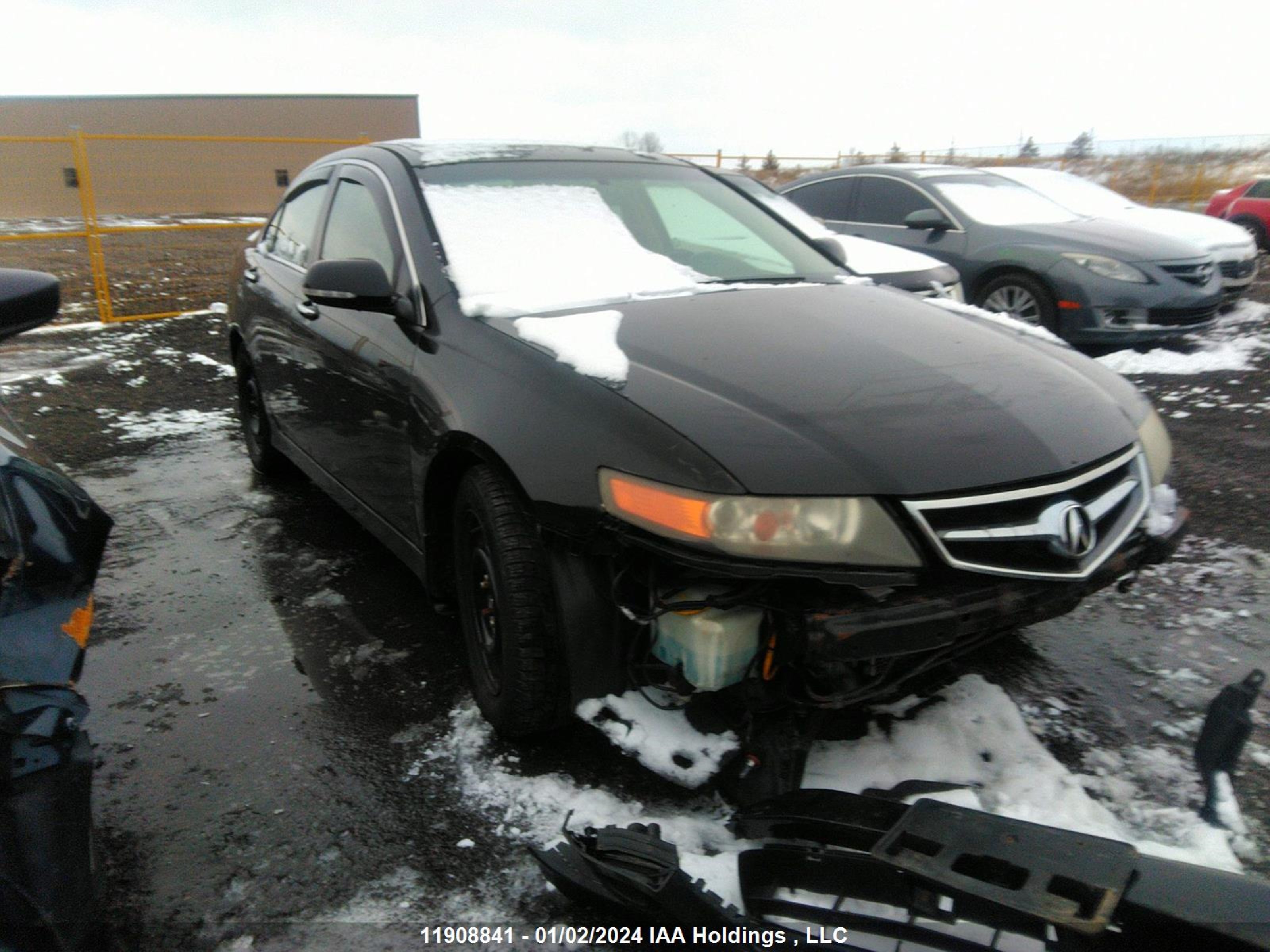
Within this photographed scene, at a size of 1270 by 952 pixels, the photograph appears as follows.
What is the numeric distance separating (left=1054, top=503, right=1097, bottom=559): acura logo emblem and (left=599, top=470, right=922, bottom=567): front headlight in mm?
379

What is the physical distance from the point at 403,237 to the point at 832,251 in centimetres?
167

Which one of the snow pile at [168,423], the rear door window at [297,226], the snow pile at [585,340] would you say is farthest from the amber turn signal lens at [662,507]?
the snow pile at [168,423]

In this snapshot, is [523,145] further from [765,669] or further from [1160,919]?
[1160,919]

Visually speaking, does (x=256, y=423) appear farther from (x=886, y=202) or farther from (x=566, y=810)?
(x=886, y=202)

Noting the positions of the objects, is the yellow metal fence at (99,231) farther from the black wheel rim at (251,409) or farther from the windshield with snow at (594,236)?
the windshield with snow at (594,236)

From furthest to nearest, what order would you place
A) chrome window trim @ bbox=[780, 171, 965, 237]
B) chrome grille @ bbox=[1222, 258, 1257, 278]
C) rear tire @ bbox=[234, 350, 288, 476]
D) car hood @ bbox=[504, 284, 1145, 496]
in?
1. chrome grille @ bbox=[1222, 258, 1257, 278]
2. chrome window trim @ bbox=[780, 171, 965, 237]
3. rear tire @ bbox=[234, 350, 288, 476]
4. car hood @ bbox=[504, 284, 1145, 496]

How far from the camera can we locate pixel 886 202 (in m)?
7.93

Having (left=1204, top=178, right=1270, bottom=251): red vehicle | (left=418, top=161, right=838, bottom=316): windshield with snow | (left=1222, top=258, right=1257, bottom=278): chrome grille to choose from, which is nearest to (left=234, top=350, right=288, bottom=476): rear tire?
(left=418, top=161, right=838, bottom=316): windshield with snow

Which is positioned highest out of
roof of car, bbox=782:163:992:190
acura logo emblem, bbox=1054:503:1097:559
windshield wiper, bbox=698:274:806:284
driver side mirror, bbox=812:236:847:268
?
roof of car, bbox=782:163:992:190

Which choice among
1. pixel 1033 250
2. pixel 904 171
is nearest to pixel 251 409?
pixel 1033 250

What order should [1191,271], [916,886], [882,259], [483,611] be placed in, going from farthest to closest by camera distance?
1. [1191,271]
2. [882,259]
3. [483,611]
4. [916,886]

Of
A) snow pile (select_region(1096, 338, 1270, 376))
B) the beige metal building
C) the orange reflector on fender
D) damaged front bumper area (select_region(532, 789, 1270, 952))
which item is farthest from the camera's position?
the beige metal building

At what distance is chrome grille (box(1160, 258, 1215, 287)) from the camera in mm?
6805

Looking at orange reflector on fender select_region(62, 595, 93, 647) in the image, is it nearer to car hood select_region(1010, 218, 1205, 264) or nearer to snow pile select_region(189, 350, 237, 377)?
snow pile select_region(189, 350, 237, 377)
